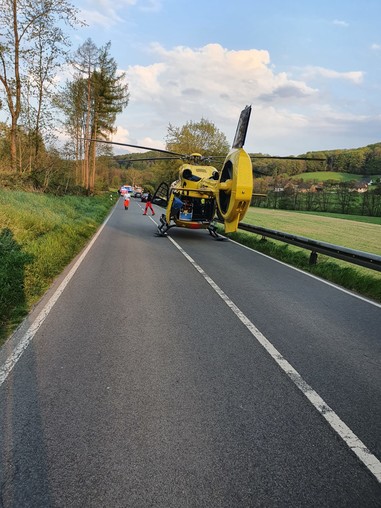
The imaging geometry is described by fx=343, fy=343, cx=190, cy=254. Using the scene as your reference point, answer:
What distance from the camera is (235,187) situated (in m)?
8.60

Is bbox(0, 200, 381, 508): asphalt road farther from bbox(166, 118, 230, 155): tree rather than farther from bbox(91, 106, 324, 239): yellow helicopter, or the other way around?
bbox(166, 118, 230, 155): tree

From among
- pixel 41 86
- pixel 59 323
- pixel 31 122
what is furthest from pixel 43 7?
pixel 59 323

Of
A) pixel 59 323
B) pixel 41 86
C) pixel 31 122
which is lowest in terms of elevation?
pixel 59 323

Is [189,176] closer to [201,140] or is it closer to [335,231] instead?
[335,231]

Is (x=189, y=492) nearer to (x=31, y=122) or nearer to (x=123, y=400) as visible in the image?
(x=123, y=400)

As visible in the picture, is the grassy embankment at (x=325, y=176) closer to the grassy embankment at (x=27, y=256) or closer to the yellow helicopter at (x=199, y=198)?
the yellow helicopter at (x=199, y=198)

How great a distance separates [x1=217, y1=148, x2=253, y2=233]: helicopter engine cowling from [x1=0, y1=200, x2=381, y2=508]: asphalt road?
3449 mm

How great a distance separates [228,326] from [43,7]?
19984 millimetres

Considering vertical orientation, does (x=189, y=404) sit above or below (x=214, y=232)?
below

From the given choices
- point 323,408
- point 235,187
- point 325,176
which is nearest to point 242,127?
point 235,187

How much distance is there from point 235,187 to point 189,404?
6.46m

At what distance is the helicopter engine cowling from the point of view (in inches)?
337

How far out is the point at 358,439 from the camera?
8.66 ft

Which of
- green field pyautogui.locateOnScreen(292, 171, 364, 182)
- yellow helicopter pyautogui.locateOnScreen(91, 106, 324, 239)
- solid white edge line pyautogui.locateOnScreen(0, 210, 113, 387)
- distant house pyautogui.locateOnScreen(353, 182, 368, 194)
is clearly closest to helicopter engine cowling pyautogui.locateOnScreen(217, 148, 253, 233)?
yellow helicopter pyautogui.locateOnScreen(91, 106, 324, 239)
